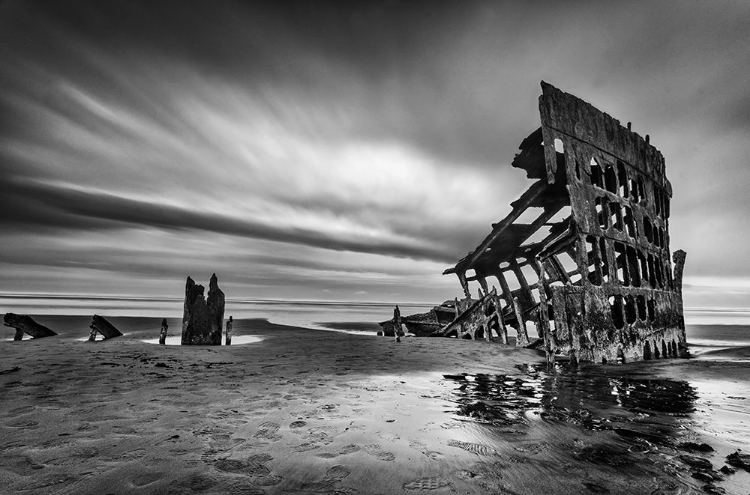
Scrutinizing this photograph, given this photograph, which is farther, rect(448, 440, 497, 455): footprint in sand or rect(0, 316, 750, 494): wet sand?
rect(448, 440, 497, 455): footprint in sand

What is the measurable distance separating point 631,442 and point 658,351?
10.7 metres

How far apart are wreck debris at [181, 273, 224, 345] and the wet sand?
17.8ft

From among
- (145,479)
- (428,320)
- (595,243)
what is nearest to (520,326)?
(595,243)

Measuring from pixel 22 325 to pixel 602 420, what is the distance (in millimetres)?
19544

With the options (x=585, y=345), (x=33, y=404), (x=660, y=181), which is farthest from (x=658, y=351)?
(x=33, y=404)

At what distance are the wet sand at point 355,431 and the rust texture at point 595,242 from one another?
2207 millimetres

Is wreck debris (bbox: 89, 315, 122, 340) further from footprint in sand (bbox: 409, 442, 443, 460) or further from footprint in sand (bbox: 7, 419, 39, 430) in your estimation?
footprint in sand (bbox: 409, 442, 443, 460)

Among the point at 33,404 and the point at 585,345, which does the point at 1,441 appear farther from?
the point at 585,345

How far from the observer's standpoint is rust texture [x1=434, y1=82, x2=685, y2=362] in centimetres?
888

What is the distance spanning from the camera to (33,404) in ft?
13.0

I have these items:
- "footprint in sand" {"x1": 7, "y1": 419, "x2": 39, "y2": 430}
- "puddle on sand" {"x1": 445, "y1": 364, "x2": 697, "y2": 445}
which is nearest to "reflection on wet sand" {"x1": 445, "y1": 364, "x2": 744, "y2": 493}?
"puddle on sand" {"x1": 445, "y1": 364, "x2": 697, "y2": 445}

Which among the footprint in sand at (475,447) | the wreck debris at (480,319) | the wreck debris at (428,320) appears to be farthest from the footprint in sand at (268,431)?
the wreck debris at (428,320)

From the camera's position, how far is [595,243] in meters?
9.93

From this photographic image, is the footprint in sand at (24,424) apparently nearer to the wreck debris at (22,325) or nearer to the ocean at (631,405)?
the ocean at (631,405)
